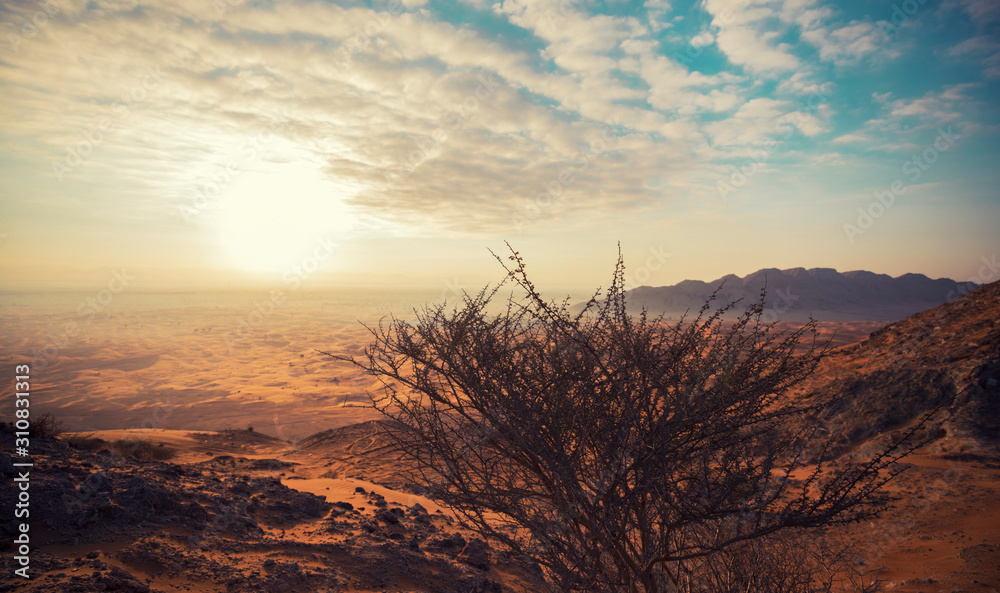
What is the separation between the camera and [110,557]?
4395 mm

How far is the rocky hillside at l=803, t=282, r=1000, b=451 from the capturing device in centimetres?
998

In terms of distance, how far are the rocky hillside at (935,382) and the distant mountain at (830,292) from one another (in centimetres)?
5881

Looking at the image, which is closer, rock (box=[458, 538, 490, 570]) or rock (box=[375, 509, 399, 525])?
rock (box=[458, 538, 490, 570])

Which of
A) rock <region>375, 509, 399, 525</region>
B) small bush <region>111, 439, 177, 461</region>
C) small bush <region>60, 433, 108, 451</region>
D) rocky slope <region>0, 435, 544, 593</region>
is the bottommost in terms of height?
small bush <region>111, 439, 177, 461</region>

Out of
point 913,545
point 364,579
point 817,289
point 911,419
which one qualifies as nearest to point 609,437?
point 364,579

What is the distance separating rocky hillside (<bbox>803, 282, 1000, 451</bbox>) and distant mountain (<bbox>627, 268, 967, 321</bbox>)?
58.8 metres

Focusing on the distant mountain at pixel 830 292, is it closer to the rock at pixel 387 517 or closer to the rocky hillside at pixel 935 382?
the rocky hillside at pixel 935 382

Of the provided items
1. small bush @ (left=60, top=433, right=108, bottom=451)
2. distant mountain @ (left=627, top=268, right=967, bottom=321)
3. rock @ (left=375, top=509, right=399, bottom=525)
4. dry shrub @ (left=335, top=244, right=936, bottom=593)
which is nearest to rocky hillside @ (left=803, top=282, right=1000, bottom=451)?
dry shrub @ (left=335, top=244, right=936, bottom=593)

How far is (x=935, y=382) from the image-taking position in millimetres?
11234

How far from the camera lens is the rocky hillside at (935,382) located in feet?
32.8

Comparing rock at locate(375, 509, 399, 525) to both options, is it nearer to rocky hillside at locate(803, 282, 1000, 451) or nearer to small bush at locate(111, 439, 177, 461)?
rocky hillside at locate(803, 282, 1000, 451)

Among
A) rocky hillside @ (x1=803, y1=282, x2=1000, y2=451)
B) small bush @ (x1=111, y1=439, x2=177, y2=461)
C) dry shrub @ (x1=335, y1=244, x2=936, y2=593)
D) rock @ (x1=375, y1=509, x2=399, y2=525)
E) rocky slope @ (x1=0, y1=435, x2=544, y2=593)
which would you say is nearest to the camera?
dry shrub @ (x1=335, y1=244, x2=936, y2=593)

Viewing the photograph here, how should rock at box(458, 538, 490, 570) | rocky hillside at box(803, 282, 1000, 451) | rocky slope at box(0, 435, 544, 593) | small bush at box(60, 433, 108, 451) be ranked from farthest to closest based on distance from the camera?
small bush at box(60, 433, 108, 451) < rocky hillside at box(803, 282, 1000, 451) < rock at box(458, 538, 490, 570) < rocky slope at box(0, 435, 544, 593)

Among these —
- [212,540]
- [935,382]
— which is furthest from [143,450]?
[935,382]
